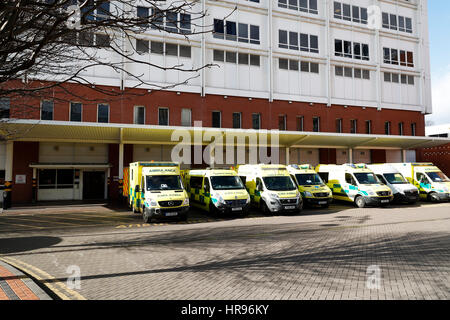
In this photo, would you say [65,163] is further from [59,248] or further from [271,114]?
[271,114]

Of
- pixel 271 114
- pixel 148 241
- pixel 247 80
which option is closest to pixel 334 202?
pixel 271 114

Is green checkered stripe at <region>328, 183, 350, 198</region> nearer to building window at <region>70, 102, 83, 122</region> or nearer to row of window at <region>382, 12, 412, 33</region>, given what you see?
building window at <region>70, 102, 83, 122</region>

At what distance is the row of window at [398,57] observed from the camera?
3122 centimetres

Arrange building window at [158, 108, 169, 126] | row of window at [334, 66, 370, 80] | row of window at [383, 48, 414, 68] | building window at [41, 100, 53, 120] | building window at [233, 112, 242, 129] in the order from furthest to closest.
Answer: row of window at [383, 48, 414, 68] < row of window at [334, 66, 370, 80] < building window at [233, 112, 242, 129] < building window at [158, 108, 169, 126] < building window at [41, 100, 53, 120]

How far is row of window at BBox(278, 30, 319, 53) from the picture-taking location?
1078 inches

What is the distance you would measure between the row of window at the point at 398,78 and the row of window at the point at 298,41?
27.7 feet

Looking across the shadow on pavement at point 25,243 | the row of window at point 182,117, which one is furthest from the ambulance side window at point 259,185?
the row of window at point 182,117

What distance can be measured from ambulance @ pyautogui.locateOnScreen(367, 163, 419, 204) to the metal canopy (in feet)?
15.4

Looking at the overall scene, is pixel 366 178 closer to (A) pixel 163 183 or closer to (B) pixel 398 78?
(A) pixel 163 183

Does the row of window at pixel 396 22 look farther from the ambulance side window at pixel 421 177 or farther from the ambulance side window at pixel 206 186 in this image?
the ambulance side window at pixel 206 186

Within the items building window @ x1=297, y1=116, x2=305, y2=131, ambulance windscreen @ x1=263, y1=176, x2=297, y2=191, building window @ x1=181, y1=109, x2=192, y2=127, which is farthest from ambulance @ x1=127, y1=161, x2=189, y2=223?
building window @ x1=297, y1=116, x2=305, y2=131

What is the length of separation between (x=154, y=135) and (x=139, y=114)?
158 inches

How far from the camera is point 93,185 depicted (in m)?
22.6

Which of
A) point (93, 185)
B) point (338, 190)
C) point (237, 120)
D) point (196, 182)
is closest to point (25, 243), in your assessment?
point (196, 182)
